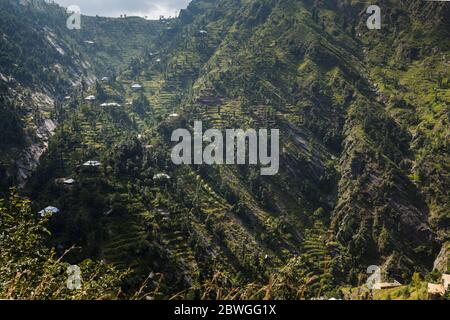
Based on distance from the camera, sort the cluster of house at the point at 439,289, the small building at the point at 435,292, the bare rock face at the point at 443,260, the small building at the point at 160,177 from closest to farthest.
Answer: the small building at the point at 435,292
the cluster of house at the point at 439,289
the bare rock face at the point at 443,260
the small building at the point at 160,177

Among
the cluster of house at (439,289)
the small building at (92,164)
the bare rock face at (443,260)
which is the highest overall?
the small building at (92,164)

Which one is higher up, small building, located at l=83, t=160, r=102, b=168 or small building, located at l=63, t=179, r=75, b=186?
small building, located at l=83, t=160, r=102, b=168

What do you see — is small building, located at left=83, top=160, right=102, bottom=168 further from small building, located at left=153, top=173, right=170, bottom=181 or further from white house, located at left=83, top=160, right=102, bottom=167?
small building, located at left=153, top=173, right=170, bottom=181

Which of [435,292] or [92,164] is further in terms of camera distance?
[92,164]

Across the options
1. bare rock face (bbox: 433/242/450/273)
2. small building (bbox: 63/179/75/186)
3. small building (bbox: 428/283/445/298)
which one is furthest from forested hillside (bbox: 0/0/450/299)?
small building (bbox: 428/283/445/298)

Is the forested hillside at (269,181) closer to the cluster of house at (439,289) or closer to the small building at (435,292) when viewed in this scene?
the cluster of house at (439,289)

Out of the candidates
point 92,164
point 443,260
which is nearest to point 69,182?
point 92,164

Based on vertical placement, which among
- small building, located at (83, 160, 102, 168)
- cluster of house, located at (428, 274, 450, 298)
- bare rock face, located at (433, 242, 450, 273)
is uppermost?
small building, located at (83, 160, 102, 168)

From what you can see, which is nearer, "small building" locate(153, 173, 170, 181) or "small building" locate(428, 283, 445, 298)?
"small building" locate(428, 283, 445, 298)

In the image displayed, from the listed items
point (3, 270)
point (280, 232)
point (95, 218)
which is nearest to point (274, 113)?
point (280, 232)

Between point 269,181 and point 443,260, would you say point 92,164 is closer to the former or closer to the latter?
point 269,181

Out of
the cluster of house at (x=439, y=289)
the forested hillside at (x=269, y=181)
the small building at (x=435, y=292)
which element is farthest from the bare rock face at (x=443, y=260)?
the small building at (x=435, y=292)
